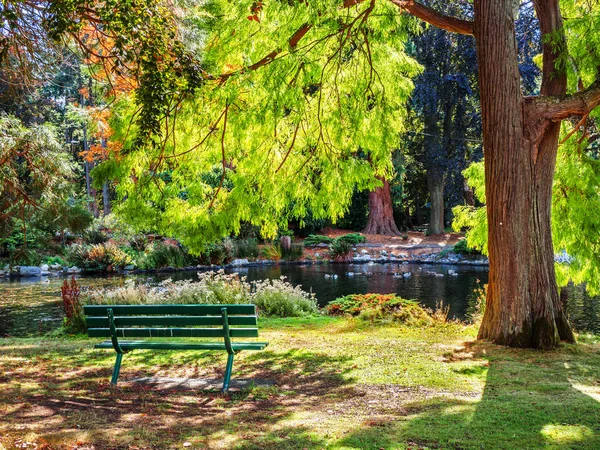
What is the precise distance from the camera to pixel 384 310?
1143 cm

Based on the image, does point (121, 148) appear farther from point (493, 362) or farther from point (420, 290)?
point (420, 290)

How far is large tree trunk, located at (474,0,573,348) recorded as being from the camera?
7539 millimetres

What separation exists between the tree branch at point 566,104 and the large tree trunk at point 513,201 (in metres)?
0.17

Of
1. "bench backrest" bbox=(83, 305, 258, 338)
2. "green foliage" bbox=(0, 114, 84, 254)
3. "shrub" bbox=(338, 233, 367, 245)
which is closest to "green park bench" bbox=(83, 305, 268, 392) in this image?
"bench backrest" bbox=(83, 305, 258, 338)

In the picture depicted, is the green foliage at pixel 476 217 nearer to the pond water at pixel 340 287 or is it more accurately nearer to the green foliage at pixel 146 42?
the pond water at pixel 340 287

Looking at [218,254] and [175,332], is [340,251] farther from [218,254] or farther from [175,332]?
[175,332]

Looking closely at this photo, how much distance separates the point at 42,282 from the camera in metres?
20.2

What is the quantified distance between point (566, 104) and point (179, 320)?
5.52 meters

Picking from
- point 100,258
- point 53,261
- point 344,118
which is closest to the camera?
point 344,118

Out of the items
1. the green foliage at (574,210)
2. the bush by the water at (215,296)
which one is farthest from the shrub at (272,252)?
the green foliage at (574,210)

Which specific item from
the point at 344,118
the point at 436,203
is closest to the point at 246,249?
the point at 436,203

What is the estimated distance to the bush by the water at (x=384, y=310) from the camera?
432 inches

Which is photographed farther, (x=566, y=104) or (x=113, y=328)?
(x=566, y=104)

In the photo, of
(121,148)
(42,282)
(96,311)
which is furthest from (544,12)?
(42,282)
